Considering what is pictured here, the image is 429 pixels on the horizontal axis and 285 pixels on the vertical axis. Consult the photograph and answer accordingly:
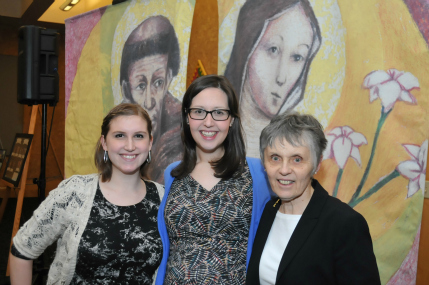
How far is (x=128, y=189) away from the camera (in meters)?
1.87

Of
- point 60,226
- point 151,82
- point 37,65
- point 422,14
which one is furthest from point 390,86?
point 37,65

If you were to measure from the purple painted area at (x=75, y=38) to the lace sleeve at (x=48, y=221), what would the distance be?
8.13ft

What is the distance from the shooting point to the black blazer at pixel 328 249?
1.24 metres

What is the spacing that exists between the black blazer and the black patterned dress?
13.7 inches

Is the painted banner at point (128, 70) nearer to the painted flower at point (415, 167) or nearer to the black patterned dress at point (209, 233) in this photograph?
the black patterned dress at point (209, 233)

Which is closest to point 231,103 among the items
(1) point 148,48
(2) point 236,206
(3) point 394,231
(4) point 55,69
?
(2) point 236,206

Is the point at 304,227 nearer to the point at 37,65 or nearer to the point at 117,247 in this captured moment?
the point at 117,247

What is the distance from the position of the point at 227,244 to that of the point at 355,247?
606mm

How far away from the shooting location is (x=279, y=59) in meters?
2.20

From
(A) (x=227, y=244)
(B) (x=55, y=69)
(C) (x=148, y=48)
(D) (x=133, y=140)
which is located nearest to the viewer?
(A) (x=227, y=244)

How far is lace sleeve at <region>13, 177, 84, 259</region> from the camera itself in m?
1.75

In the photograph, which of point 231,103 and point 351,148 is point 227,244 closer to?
point 231,103

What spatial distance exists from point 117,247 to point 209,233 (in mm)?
396

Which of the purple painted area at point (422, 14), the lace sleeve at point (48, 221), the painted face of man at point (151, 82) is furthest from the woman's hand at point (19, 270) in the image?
the purple painted area at point (422, 14)
